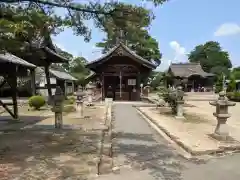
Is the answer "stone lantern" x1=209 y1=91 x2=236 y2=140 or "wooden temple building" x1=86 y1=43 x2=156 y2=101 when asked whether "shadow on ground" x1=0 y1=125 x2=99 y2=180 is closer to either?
"stone lantern" x1=209 y1=91 x2=236 y2=140

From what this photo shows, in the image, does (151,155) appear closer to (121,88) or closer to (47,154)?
(47,154)

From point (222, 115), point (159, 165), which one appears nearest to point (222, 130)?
point (222, 115)

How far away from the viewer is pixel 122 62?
1326 inches

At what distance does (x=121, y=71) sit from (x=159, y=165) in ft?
84.6

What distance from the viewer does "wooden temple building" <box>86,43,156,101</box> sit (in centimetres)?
3262

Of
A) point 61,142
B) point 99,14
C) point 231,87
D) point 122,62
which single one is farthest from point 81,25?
point 231,87

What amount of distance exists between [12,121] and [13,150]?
706cm

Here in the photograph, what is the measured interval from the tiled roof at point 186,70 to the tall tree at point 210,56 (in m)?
22.2

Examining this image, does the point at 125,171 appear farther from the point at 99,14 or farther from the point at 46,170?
the point at 99,14

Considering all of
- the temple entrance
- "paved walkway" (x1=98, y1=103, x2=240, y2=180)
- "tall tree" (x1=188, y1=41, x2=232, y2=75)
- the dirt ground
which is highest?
"tall tree" (x1=188, y1=41, x2=232, y2=75)

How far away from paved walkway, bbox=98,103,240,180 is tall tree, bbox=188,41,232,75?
81417mm

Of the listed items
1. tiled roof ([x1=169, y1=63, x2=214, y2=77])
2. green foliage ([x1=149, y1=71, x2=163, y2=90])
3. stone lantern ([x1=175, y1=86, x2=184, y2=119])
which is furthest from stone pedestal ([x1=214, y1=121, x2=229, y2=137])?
green foliage ([x1=149, y1=71, x2=163, y2=90])

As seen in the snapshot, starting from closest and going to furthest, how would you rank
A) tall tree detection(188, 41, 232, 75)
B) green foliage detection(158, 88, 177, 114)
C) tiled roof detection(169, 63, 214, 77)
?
green foliage detection(158, 88, 177, 114)
tiled roof detection(169, 63, 214, 77)
tall tree detection(188, 41, 232, 75)

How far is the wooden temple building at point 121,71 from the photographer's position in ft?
107
